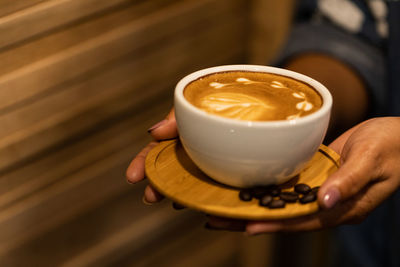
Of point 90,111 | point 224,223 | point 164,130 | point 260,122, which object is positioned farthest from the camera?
point 90,111

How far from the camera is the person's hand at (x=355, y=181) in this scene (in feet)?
2.66

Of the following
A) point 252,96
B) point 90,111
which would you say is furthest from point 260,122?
point 90,111

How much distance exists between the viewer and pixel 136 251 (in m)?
1.51

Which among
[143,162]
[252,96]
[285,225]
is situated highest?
[252,96]

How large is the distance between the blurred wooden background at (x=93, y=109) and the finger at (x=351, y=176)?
0.63 m

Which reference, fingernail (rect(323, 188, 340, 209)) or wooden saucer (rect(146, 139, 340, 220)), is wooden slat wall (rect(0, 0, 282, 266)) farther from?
fingernail (rect(323, 188, 340, 209))

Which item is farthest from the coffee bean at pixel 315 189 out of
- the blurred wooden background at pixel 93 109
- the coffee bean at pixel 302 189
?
the blurred wooden background at pixel 93 109

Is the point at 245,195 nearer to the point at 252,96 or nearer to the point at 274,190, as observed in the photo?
the point at 274,190

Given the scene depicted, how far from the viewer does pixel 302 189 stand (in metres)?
0.83

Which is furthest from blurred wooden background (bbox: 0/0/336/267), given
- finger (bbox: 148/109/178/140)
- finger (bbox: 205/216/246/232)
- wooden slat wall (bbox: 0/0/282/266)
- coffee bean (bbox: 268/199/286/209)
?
coffee bean (bbox: 268/199/286/209)

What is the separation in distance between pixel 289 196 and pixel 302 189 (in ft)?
0.13

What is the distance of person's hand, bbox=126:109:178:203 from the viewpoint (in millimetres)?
921

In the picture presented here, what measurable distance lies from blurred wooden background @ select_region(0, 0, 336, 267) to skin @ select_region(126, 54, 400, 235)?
0.28m

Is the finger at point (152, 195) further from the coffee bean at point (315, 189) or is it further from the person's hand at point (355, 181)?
the coffee bean at point (315, 189)
